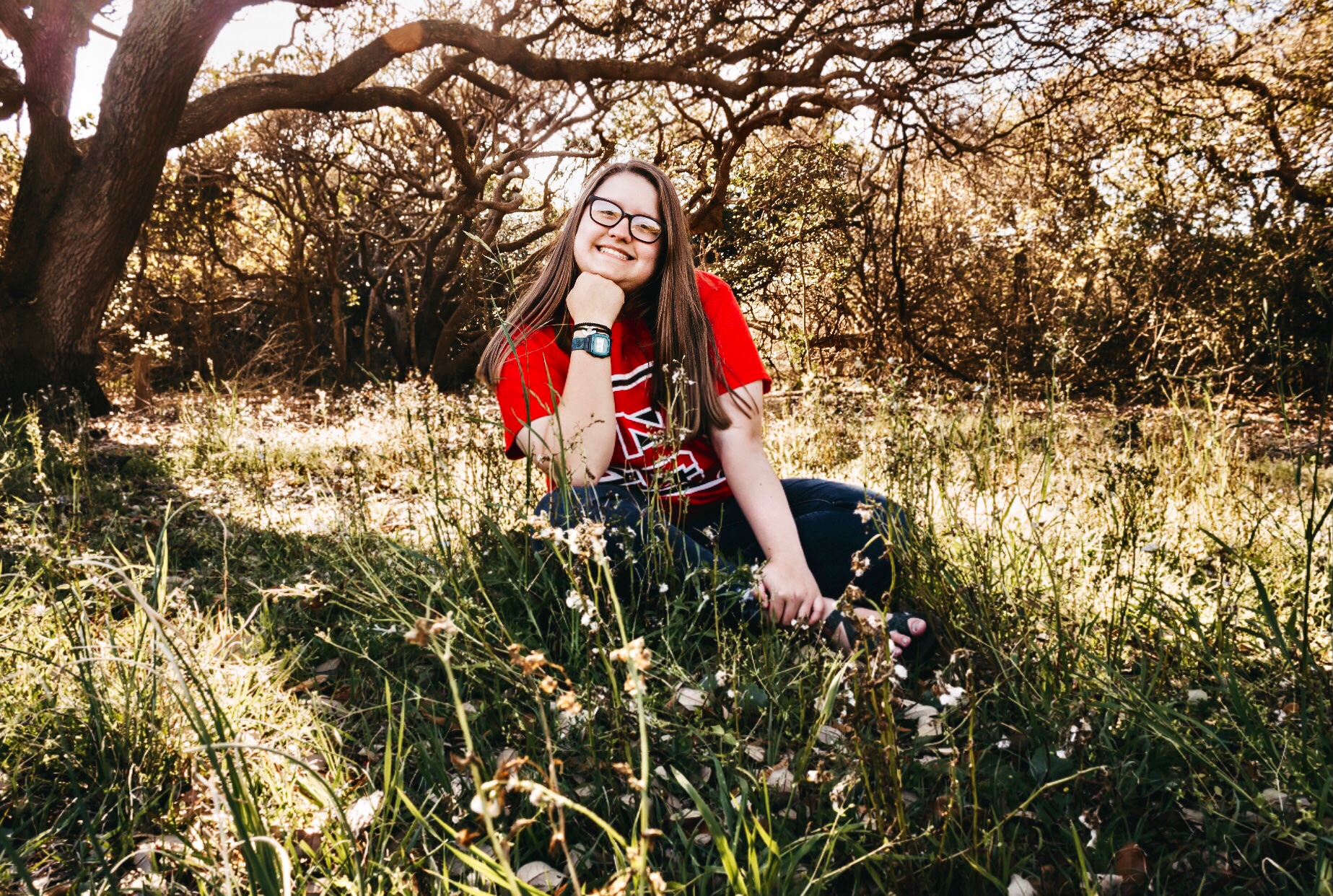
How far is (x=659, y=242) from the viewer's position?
94.3 inches

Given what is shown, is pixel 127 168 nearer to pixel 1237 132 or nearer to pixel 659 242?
pixel 659 242

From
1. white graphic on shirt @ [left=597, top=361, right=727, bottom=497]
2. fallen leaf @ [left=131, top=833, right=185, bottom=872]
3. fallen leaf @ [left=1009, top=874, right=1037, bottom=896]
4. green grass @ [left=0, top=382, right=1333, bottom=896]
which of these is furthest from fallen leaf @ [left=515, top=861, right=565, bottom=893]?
white graphic on shirt @ [left=597, top=361, right=727, bottom=497]

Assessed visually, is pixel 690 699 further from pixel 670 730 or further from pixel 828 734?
pixel 828 734

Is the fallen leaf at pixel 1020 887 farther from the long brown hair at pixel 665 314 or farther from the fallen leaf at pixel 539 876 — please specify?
the long brown hair at pixel 665 314

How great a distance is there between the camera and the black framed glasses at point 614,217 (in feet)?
7.50

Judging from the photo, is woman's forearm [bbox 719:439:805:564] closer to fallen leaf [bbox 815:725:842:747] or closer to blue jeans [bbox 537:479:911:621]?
blue jeans [bbox 537:479:911:621]

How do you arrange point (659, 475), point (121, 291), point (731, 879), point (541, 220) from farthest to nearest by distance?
point (541, 220) → point (121, 291) → point (659, 475) → point (731, 879)

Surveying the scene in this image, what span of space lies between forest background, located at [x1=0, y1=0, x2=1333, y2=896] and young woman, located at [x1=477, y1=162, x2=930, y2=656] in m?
0.17

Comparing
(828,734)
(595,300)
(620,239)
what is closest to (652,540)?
(828,734)

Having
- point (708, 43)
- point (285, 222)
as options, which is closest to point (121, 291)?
point (285, 222)

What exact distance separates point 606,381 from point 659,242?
0.53 metres

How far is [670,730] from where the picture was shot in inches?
63.6

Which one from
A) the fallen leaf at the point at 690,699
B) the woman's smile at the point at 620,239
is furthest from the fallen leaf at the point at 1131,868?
the woman's smile at the point at 620,239

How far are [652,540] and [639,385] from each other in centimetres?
70
